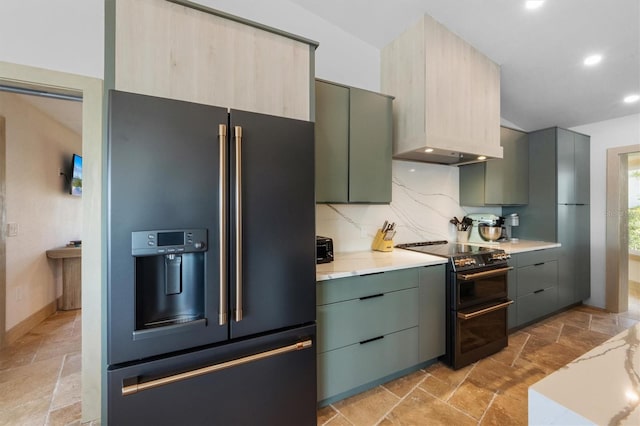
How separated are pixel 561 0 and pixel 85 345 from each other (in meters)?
4.05

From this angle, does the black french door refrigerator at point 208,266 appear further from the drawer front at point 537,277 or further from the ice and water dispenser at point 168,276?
the drawer front at point 537,277

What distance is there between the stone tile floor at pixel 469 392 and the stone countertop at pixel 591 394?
142 centimetres

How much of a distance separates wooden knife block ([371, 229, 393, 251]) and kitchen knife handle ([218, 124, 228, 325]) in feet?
5.52

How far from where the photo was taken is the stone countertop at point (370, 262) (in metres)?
1.72

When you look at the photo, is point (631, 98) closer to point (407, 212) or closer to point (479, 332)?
point (407, 212)

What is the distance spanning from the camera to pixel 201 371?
3.83ft

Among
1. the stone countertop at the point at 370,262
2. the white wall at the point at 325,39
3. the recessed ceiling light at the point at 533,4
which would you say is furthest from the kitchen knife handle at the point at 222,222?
the recessed ceiling light at the point at 533,4

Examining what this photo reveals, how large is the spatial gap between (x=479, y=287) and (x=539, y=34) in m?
2.20

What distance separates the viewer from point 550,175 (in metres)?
3.21

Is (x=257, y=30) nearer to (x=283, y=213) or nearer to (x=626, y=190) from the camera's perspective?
(x=283, y=213)

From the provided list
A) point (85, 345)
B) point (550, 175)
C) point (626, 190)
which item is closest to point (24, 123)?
point (85, 345)

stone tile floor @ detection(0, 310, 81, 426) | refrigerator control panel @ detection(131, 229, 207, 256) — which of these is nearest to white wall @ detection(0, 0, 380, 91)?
refrigerator control panel @ detection(131, 229, 207, 256)

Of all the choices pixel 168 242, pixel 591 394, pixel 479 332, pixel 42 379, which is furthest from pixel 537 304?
pixel 42 379

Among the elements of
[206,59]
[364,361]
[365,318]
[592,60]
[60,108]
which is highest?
[592,60]
